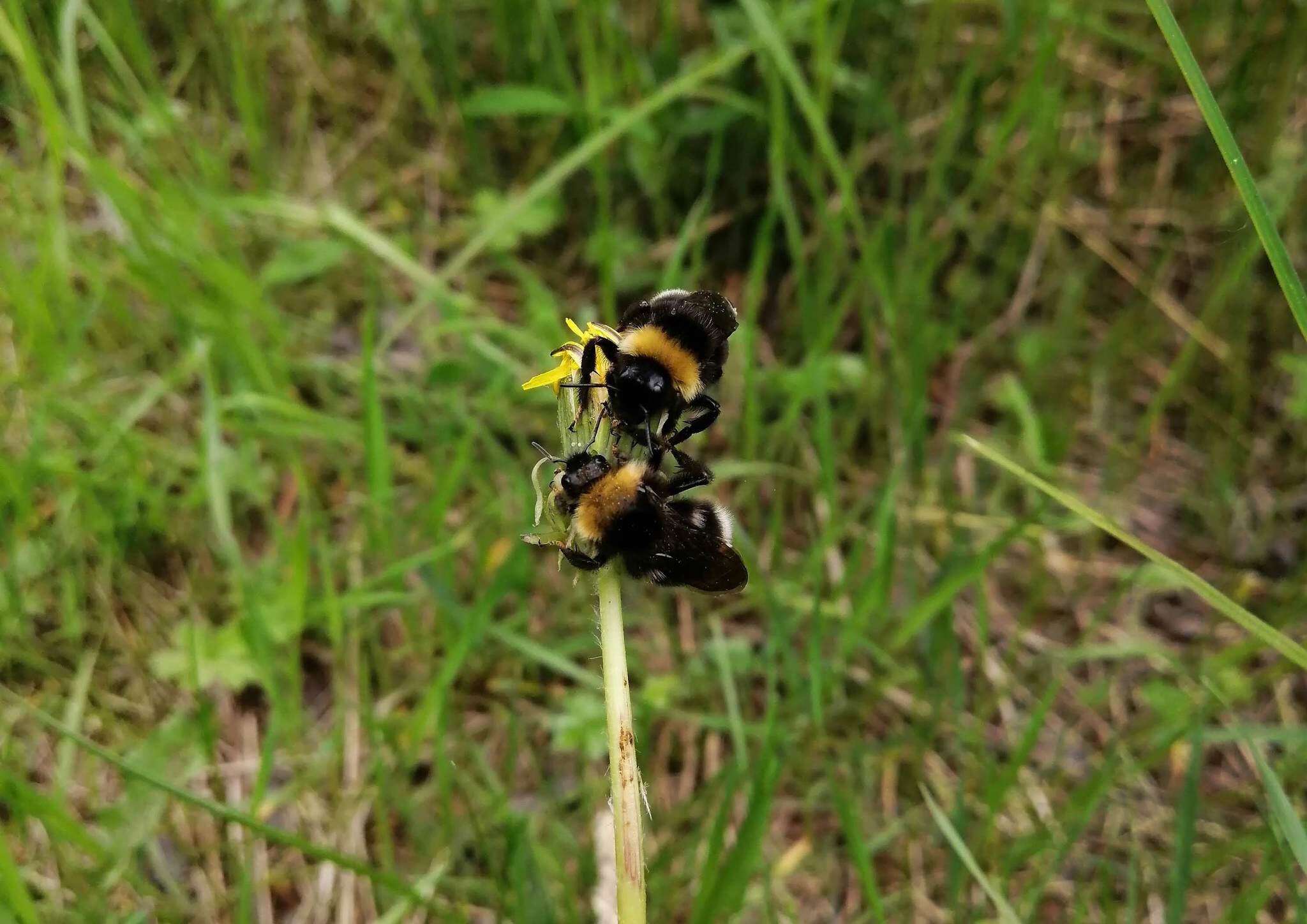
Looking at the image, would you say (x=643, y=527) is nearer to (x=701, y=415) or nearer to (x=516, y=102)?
(x=701, y=415)

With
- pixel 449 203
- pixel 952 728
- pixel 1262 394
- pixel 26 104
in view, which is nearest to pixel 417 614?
pixel 952 728

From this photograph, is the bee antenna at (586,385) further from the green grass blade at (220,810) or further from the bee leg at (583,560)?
the green grass blade at (220,810)

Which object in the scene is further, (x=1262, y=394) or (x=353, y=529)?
(x=1262, y=394)

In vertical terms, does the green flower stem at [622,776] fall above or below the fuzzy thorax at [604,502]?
Answer: below

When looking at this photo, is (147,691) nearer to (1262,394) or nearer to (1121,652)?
(1121,652)

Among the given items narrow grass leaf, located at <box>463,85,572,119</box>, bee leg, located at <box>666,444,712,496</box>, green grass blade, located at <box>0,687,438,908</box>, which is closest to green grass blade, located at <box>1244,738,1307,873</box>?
bee leg, located at <box>666,444,712,496</box>

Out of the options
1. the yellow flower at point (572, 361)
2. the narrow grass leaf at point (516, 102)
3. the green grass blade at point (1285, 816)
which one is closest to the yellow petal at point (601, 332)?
the yellow flower at point (572, 361)

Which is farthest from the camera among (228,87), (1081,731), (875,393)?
(228,87)
